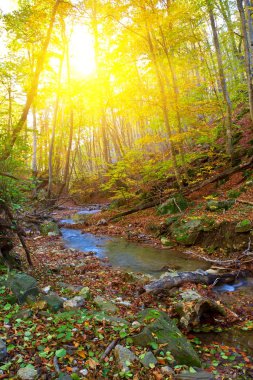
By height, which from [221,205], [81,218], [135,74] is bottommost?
[81,218]

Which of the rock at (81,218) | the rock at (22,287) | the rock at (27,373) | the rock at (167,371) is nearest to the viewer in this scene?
the rock at (27,373)

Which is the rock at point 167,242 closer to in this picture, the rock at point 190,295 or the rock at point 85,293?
the rock at point 190,295

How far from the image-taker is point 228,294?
6.43 meters

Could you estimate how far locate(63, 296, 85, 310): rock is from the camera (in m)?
4.99

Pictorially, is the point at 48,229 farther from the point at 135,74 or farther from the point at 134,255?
the point at 135,74

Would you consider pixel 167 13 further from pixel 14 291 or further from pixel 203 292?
pixel 14 291

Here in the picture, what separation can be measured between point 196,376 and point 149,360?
67 centimetres

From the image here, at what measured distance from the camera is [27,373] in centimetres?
303

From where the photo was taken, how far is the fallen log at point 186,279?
21.6ft

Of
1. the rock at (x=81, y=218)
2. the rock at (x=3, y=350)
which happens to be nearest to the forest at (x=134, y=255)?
the rock at (x=3, y=350)

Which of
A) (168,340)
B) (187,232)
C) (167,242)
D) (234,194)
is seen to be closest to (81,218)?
(167,242)

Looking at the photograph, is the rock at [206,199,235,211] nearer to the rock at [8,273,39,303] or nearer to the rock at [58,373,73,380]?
the rock at [8,273,39,303]

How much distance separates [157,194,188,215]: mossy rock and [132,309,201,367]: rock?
8.85 m

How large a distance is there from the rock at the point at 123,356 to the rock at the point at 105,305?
4.80 feet
